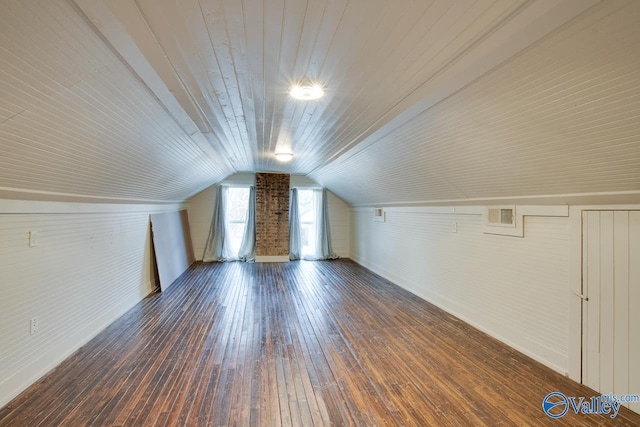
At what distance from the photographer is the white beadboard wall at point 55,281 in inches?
80.4

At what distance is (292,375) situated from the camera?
92.7 inches

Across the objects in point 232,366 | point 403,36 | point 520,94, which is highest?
point 403,36

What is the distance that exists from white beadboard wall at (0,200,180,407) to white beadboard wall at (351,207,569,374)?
4094 millimetres

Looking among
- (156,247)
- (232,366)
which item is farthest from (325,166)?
(232,366)

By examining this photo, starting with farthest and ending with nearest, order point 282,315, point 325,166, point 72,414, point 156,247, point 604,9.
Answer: point 325,166
point 156,247
point 282,315
point 72,414
point 604,9

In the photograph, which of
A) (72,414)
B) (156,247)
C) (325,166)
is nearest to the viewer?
(72,414)

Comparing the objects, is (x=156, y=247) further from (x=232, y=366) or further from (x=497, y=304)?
(x=497, y=304)

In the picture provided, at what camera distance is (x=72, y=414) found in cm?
187

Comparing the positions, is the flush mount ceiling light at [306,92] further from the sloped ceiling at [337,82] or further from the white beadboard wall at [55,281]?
the white beadboard wall at [55,281]

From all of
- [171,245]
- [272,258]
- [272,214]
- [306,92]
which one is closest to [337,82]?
[306,92]

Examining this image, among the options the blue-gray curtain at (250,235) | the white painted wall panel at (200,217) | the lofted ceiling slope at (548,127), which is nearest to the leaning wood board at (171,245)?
the white painted wall panel at (200,217)

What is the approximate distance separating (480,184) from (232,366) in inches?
112

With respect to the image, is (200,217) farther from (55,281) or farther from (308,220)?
(55,281)

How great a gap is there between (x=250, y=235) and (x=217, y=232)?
2.68 ft
